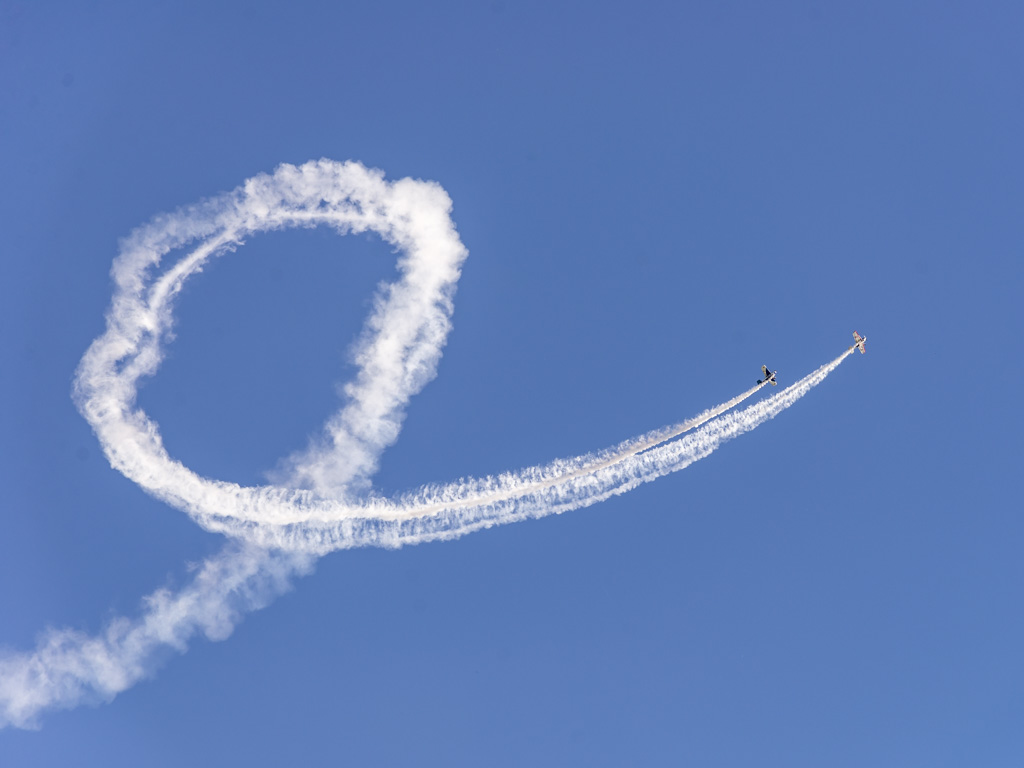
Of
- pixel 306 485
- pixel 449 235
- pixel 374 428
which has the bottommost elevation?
pixel 306 485

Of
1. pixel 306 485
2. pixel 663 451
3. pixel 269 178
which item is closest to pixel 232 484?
pixel 306 485

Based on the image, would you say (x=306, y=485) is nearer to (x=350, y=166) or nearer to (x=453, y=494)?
(x=453, y=494)

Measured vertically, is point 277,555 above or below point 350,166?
below

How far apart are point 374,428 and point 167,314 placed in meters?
17.8

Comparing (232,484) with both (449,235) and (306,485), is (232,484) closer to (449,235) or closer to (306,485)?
(306,485)

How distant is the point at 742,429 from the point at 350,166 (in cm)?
3597

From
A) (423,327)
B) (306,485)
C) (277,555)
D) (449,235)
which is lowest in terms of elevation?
(277,555)

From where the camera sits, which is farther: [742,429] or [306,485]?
[742,429]

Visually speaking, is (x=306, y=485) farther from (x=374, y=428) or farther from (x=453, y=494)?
(x=453, y=494)

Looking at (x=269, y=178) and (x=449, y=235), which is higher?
(x=269, y=178)

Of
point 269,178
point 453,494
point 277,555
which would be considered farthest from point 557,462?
point 269,178

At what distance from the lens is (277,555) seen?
153 feet

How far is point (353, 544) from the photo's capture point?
46.5 metres

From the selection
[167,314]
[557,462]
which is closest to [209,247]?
[167,314]
